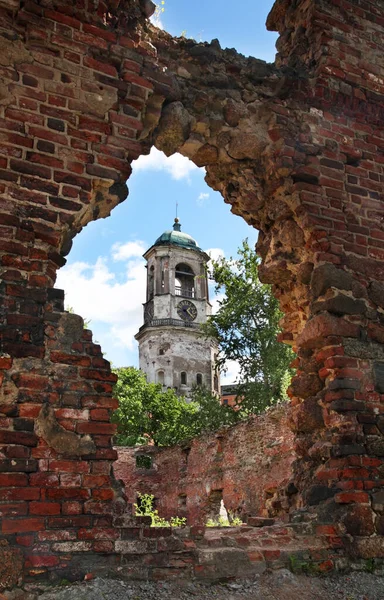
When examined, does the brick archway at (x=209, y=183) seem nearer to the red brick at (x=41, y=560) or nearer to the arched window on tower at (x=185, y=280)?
the red brick at (x=41, y=560)

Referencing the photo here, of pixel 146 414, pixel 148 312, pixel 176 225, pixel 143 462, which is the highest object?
pixel 176 225

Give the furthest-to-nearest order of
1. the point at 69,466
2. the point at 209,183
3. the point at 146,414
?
1. the point at 146,414
2. the point at 209,183
3. the point at 69,466

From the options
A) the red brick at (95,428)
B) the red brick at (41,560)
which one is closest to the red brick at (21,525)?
the red brick at (41,560)

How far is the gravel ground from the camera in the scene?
9.54 ft

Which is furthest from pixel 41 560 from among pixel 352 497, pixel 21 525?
pixel 352 497

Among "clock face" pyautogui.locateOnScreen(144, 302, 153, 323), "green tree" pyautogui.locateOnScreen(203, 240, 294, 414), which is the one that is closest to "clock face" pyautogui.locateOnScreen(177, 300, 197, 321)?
"clock face" pyautogui.locateOnScreen(144, 302, 153, 323)

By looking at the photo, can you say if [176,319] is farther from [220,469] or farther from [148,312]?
[220,469]

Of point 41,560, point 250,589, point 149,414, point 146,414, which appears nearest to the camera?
point 41,560

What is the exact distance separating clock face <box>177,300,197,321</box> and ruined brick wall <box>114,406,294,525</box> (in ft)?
66.2

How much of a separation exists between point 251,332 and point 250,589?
20363 mm

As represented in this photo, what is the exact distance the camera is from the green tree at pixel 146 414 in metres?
28.0

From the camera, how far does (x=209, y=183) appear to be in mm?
5348

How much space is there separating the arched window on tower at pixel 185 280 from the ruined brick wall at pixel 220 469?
21.5 metres

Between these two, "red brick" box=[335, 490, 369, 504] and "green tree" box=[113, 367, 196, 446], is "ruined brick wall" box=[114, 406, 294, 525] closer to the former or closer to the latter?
"red brick" box=[335, 490, 369, 504]
